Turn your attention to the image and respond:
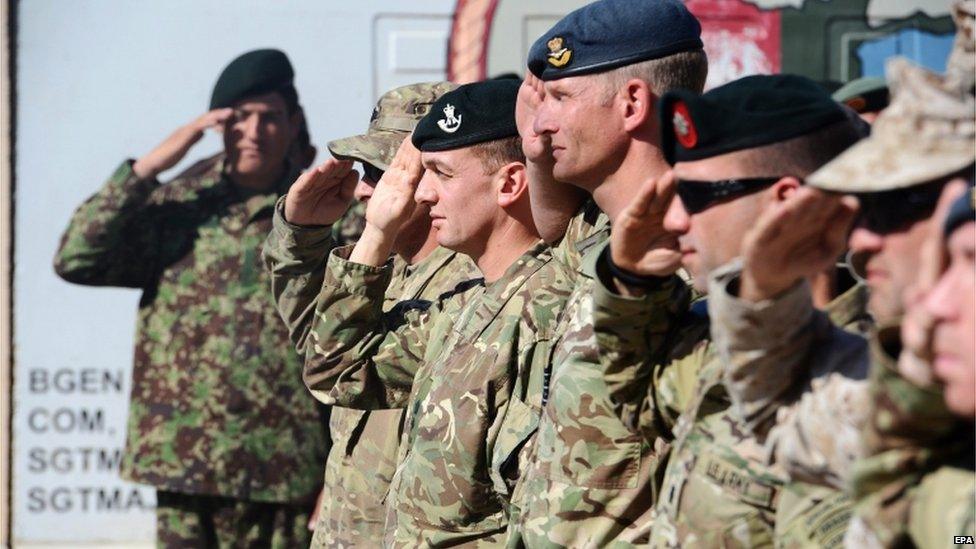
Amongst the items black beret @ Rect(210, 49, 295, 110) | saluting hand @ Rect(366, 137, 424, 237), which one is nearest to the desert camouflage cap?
saluting hand @ Rect(366, 137, 424, 237)

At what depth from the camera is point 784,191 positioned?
8.13 feet

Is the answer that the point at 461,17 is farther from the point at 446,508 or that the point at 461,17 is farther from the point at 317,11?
the point at 446,508

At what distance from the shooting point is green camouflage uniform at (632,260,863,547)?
2248 mm

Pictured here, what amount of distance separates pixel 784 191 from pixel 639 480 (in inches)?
30.7

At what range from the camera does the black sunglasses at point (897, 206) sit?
202 centimetres

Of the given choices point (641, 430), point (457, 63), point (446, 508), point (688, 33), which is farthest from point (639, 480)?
point (457, 63)

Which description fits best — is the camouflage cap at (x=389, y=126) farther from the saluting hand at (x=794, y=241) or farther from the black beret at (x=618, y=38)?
the saluting hand at (x=794, y=241)

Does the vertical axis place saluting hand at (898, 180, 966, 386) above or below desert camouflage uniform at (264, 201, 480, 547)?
above

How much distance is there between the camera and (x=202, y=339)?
22.0ft

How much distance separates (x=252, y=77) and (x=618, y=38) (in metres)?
3.79

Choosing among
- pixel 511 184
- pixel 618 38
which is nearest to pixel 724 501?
pixel 618 38

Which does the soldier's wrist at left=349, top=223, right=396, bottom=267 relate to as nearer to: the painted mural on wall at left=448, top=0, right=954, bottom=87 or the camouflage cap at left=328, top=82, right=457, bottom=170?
the camouflage cap at left=328, top=82, right=457, bottom=170

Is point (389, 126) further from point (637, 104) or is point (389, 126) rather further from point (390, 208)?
point (637, 104)

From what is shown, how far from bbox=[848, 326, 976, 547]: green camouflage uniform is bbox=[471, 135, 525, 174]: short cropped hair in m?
2.12
